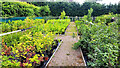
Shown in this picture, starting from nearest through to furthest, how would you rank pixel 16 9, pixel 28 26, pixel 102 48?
pixel 102 48 < pixel 28 26 < pixel 16 9

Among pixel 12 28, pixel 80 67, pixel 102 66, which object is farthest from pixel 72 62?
pixel 12 28

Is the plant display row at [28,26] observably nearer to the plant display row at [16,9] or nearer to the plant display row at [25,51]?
the plant display row at [16,9]

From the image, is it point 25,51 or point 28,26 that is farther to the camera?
point 28,26

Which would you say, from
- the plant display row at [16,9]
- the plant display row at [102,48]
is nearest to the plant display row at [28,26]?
the plant display row at [16,9]

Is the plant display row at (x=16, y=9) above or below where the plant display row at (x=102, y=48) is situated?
above

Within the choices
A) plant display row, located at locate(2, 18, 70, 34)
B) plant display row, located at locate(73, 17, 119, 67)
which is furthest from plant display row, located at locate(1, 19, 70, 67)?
plant display row, located at locate(2, 18, 70, 34)

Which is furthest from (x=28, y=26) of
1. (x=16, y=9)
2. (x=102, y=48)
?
(x=16, y=9)

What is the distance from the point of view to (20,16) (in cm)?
895

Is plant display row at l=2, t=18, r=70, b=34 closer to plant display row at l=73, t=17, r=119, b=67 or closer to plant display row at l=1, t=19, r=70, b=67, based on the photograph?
plant display row at l=1, t=19, r=70, b=67

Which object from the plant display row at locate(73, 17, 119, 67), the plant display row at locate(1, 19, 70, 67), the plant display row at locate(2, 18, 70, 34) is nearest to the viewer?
the plant display row at locate(73, 17, 119, 67)

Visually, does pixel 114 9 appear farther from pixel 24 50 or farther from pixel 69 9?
pixel 24 50

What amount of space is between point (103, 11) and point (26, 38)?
19.7m

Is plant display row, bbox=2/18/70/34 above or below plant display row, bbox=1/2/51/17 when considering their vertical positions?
below

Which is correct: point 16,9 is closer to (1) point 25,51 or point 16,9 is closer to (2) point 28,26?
(2) point 28,26
